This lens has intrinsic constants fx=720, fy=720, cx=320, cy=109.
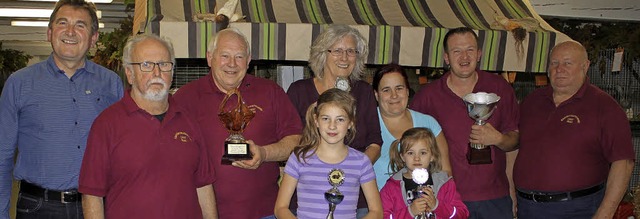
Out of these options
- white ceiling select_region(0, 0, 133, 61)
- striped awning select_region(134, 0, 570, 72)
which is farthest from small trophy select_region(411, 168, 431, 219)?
white ceiling select_region(0, 0, 133, 61)

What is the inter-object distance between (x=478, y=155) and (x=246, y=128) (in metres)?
1.52

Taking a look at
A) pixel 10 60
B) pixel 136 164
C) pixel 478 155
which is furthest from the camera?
pixel 10 60

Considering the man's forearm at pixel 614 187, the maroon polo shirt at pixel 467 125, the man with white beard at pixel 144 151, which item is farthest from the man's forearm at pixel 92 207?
the man's forearm at pixel 614 187

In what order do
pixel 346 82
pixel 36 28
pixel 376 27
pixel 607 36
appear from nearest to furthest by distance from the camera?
pixel 346 82
pixel 376 27
pixel 607 36
pixel 36 28

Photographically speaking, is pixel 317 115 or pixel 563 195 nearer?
pixel 317 115

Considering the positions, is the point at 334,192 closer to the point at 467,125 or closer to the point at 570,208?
the point at 467,125

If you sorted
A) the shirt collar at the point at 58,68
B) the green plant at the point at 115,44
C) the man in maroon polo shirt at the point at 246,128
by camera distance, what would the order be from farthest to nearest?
the green plant at the point at 115,44 → the shirt collar at the point at 58,68 → the man in maroon polo shirt at the point at 246,128

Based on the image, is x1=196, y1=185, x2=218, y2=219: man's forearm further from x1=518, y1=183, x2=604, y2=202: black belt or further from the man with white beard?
x1=518, y1=183, x2=604, y2=202: black belt

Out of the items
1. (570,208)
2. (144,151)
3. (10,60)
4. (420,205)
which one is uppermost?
(10,60)

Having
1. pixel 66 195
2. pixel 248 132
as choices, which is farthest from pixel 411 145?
pixel 66 195

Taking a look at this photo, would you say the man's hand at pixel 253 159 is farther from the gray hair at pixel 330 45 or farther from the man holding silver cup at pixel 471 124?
the man holding silver cup at pixel 471 124

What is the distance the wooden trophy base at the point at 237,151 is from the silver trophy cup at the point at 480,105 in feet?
4.89

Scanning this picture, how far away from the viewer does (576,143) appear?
4621 millimetres

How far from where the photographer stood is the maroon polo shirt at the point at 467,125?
4555 millimetres
